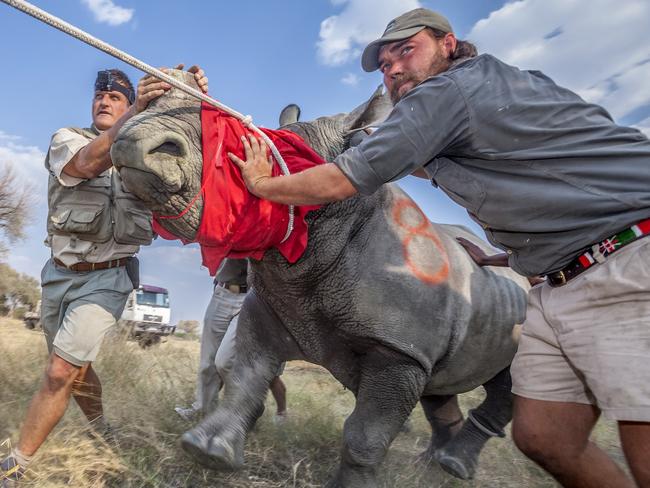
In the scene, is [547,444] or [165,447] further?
[165,447]

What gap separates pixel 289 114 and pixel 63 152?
1.43 metres

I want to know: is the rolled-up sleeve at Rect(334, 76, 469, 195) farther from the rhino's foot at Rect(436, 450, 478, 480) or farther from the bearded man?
the rhino's foot at Rect(436, 450, 478, 480)

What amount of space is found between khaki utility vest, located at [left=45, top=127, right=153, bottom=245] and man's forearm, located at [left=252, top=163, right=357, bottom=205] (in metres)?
1.65

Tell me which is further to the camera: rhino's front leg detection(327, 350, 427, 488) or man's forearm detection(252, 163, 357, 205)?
rhino's front leg detection(327, 350, 427, 488)

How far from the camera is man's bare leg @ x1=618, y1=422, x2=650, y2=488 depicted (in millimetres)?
2047

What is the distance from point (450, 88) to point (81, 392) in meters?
2.86

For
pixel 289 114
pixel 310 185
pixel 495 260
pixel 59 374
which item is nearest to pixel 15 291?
pixel 59 374

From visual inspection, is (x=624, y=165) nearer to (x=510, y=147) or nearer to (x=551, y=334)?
(x=510, y=147)

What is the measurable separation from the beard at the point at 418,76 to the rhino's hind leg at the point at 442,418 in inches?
100

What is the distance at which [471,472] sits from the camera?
3.73 metres

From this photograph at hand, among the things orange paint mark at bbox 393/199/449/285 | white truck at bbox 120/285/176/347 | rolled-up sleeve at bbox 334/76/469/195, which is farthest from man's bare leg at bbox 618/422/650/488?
white truck at bbox 120/285/176/347

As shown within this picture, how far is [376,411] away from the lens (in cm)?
283

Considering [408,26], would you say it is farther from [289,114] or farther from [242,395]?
[242,395]

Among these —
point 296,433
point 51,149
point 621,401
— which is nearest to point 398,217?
point 621,401
